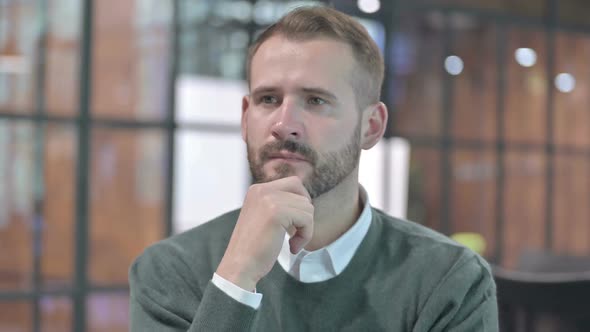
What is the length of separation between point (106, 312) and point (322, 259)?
4534mm

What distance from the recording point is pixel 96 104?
222 inches

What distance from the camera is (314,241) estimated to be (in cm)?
153

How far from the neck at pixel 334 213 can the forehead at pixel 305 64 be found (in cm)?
20

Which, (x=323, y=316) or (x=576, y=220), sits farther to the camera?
(x=576, y=220)

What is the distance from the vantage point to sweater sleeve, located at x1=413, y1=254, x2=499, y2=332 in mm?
1388

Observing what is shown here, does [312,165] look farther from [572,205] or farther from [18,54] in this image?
[572,205]

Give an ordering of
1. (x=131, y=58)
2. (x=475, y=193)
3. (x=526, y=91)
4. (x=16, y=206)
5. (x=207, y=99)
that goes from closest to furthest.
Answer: (x=16, y=206) < (x=131, y=58) < (x=207, y=99) < (x=475, y=193) < (x=526, y=91)

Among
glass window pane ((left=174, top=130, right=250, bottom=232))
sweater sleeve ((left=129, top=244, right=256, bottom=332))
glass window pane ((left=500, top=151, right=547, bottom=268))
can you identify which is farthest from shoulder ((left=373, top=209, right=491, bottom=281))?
glass window pane ((left=500, top=151, right=547, bottom=268))

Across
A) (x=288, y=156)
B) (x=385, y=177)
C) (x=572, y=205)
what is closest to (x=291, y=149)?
(x=288, y=156)

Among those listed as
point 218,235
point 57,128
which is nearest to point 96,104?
point 57,128

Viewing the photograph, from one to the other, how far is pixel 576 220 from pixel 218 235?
7713 millimetres

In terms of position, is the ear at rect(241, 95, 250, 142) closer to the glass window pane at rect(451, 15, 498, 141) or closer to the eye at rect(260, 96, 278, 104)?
the eye at rect(260, 96, 278, 104)

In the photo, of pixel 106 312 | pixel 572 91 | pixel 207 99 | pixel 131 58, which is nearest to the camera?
pixel 106 312

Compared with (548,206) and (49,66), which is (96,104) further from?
(548,206)
